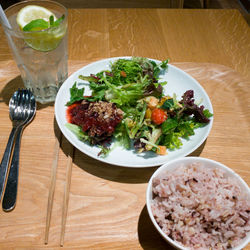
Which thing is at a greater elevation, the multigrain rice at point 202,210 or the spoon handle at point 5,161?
the multigrain rice at point 202,210

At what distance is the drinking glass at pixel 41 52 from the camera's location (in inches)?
53.5

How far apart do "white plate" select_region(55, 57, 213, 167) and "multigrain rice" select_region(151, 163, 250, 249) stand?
0.23 meters

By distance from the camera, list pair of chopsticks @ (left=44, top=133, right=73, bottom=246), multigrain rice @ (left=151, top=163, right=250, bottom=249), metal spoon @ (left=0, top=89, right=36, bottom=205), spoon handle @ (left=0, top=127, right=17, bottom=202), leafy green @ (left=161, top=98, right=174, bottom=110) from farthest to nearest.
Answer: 1. leafy green @ (left=161, top=98, right=174, bottom=110)
2. metal spoon @ (left=0, top=89, right=36, bottom=205)
3. spoon handle @ (left=0, top=127, right=17, bottom=202)
4. pair of chopsticks @ (left=44, top=133, right=73, bottom=246)
5. multigrain rice @ (left=151, top=163, right=250, bottom=249)

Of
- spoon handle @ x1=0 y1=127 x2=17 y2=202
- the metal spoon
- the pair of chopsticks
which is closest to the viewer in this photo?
the pair of chopsticks

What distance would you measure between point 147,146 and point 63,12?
38.7 inches

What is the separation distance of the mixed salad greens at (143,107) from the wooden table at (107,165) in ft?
0.45

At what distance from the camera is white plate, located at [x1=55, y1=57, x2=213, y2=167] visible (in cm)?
125

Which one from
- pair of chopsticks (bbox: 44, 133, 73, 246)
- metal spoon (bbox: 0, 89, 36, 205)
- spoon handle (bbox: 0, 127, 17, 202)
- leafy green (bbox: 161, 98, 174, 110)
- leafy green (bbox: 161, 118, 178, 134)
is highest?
leafy green (bbox: 161, 98, 174, 110)

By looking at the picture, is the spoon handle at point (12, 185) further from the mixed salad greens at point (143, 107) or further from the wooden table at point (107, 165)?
the mixed salad greens at point (143, 107)

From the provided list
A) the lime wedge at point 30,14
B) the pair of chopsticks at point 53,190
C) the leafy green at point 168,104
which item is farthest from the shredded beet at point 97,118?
the lime wedge at point 30,14

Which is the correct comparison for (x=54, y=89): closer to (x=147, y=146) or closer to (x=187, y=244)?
(x=147, y=146)

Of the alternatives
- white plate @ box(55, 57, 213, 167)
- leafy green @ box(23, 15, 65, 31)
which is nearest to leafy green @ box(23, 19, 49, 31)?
leafy green @ box(23, 15, 65, 31)

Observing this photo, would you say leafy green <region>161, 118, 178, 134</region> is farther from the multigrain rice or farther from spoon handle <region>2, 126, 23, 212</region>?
spoon handle <region>2, 126, 23, 212</region>

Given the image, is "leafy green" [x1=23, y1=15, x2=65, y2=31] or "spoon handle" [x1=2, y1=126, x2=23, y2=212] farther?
"leafy green" [x1=23, y1=15, x2=65, y2=31]
